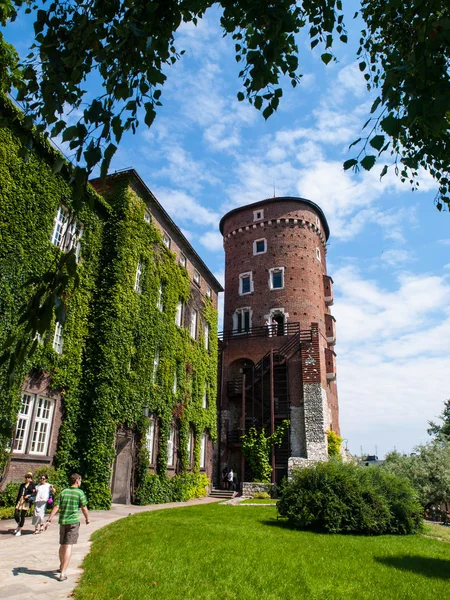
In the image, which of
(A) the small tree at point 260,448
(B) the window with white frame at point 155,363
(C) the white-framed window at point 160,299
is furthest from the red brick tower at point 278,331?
(C) the white-framed window at point 160,299

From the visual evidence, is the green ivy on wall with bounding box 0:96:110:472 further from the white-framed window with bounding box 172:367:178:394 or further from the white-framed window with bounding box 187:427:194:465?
the white-framed window with bounding box 187:427:194:465

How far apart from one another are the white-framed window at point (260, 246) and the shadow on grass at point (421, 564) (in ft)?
93.9

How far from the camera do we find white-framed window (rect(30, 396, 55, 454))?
14.2m

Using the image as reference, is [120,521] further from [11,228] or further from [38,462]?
[11,228]

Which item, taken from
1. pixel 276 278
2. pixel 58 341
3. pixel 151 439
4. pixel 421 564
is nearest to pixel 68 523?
pixel 421 564

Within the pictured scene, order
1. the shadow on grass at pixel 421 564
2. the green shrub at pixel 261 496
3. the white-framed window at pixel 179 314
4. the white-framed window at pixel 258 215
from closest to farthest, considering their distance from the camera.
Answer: the shadow on grass at pixel 421 564, the green shrub at pixel 261 496, the white-framed window at pixel 179 314, the white-framed window at pixel 258 215

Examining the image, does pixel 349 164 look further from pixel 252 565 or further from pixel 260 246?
pixel 260 246

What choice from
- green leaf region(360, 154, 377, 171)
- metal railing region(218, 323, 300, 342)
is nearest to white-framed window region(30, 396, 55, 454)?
green leaf region(360, 154, 377, 171)

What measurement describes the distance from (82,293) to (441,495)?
21.3 meters

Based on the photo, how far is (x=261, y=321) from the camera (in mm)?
34562

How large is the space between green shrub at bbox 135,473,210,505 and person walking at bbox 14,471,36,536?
764cm

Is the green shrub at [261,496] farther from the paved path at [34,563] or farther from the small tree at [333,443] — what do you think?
the paved path at [34,563]

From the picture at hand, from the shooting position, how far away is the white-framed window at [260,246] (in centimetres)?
3644

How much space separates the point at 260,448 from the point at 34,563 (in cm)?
2185
